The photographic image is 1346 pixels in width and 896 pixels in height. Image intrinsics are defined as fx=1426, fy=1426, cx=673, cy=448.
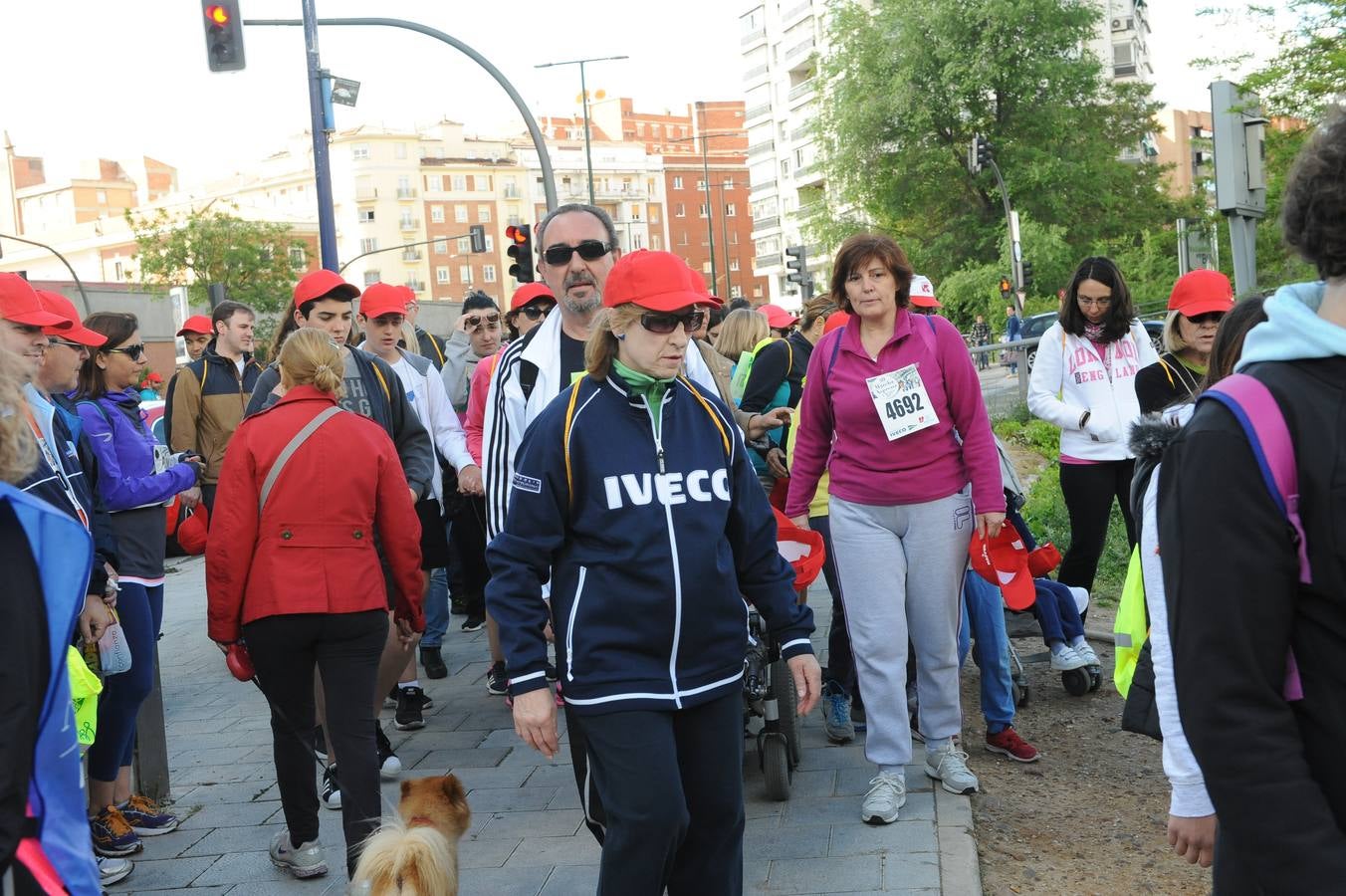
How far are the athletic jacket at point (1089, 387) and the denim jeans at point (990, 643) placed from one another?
1297 mm

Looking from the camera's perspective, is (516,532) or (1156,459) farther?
(516,532)

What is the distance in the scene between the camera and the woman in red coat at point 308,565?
187 inches

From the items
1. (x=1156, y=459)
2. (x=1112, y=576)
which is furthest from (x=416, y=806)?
(x=1112, y=576)

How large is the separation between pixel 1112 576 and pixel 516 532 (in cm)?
750

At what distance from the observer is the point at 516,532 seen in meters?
3.61

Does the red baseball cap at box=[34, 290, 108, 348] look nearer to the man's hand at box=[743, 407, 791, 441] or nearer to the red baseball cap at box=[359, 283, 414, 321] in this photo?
the red baseball cap at box=[359, 283, 414, 321]

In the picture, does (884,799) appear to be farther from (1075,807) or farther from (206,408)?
(206,408)

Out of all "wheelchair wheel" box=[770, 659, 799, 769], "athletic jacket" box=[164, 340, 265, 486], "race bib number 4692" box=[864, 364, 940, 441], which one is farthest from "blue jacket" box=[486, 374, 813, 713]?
"athletic jacket" box=[164, 340, 265, 486]

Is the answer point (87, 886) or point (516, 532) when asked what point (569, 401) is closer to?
point (516, 532)

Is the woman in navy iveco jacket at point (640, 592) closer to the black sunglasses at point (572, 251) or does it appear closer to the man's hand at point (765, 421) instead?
the black sunglasses at point (572, 251)

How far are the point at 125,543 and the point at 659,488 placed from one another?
3.02m

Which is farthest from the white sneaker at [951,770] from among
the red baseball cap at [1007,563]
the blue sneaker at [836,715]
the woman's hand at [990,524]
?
the woman's hand at [990,524]

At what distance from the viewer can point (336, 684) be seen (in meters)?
4.79

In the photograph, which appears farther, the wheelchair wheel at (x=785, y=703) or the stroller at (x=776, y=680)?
the wheelchair wheel at (x=785, y=703)
